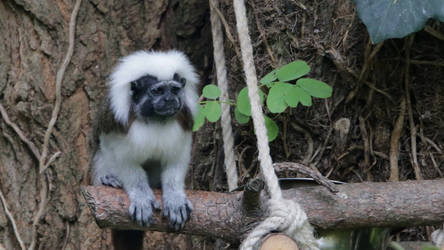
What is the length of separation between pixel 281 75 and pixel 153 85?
58cm

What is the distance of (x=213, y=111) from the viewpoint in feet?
9.90

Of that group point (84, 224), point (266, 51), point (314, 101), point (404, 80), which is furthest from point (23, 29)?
point (404, 80)

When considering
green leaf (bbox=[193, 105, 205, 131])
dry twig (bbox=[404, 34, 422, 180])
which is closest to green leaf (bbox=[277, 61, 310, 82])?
green leaf (bbox=[193, 105, 205, 131])

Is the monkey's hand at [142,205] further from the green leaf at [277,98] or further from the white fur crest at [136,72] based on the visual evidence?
the green leaf at [277,98]

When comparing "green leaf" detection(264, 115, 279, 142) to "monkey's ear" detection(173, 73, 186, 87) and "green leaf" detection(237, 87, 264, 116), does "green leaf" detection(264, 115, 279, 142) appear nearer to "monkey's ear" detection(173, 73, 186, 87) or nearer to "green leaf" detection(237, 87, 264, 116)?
"green leaf" detection(237, 87, 264, 116)

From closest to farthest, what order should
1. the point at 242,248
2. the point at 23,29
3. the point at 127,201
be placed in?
the point at 242,248
the point at 127,201
the point at 23,29

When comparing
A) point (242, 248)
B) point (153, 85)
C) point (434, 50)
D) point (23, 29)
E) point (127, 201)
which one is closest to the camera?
point (242, 248)

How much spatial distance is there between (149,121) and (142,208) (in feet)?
1.56

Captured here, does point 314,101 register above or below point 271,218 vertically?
above

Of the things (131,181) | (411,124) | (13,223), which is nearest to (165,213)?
(131,181)

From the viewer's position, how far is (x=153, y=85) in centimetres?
285

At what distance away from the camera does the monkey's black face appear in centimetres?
280

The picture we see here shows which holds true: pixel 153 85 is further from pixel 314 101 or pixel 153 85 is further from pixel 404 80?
pixel 404 80

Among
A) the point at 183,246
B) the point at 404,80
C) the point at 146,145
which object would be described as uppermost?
the point at 404,80
